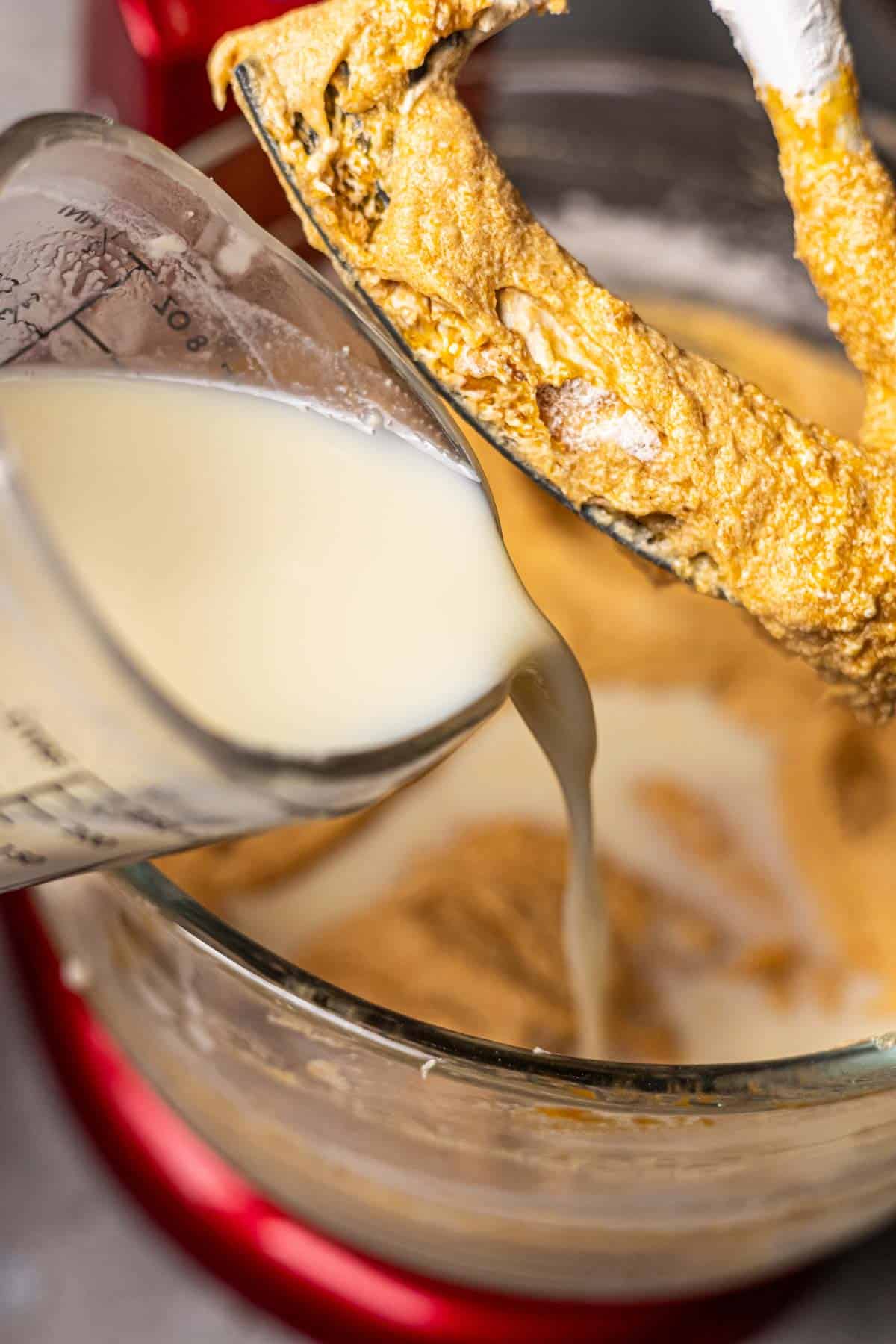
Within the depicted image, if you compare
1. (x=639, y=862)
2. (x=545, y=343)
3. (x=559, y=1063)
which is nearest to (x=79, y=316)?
(x=545, y=343)

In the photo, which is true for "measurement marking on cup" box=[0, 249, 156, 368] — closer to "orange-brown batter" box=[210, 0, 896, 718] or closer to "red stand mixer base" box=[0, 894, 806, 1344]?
"orange-brown batter" box=[210, 0, 896, 718]

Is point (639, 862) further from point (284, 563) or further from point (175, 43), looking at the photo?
point (175, 43)

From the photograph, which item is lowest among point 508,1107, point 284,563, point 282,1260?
point 282,1260

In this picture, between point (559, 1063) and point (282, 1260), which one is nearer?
point (559, 1063)

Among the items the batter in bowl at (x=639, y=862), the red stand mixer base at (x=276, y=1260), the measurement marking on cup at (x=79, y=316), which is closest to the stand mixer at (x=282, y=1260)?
the red stand mixer base at (x=276, y=1260)

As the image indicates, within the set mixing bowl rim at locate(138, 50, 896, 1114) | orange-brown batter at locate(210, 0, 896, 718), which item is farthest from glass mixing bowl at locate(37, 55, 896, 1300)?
orange-brown batter at locate(210, 0, 896, 718)

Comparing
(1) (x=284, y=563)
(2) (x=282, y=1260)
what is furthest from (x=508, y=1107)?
(2) (x=282, y=1260)

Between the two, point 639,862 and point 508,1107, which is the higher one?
point 508,1107
